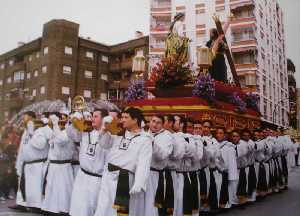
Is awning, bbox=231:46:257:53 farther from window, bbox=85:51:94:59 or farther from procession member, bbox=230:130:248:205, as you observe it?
procession member, bbox=230:130:248:205

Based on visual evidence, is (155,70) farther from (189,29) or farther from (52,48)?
(189,29)

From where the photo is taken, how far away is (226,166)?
6680 millimetres

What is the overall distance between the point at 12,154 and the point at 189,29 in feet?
76.6

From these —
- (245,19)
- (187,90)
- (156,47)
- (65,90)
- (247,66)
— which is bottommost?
(187,90)

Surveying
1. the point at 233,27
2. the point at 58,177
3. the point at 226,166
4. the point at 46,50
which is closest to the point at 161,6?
the point at 233,27

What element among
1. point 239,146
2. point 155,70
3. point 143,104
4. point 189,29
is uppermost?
point 189,29

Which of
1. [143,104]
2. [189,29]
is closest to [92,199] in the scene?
[143,104]

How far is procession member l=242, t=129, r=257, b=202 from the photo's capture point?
7377 millimetres

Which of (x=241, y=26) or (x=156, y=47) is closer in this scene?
(x=241, y=26)

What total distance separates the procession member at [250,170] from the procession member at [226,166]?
700 millimetres

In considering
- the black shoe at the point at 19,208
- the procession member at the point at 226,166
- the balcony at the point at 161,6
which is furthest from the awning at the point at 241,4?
the black shoe at the point at 19,208

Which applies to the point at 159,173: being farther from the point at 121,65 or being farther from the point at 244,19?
the point at 121,65

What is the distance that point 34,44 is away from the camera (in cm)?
2206

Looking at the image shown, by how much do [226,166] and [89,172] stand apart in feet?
10.5
